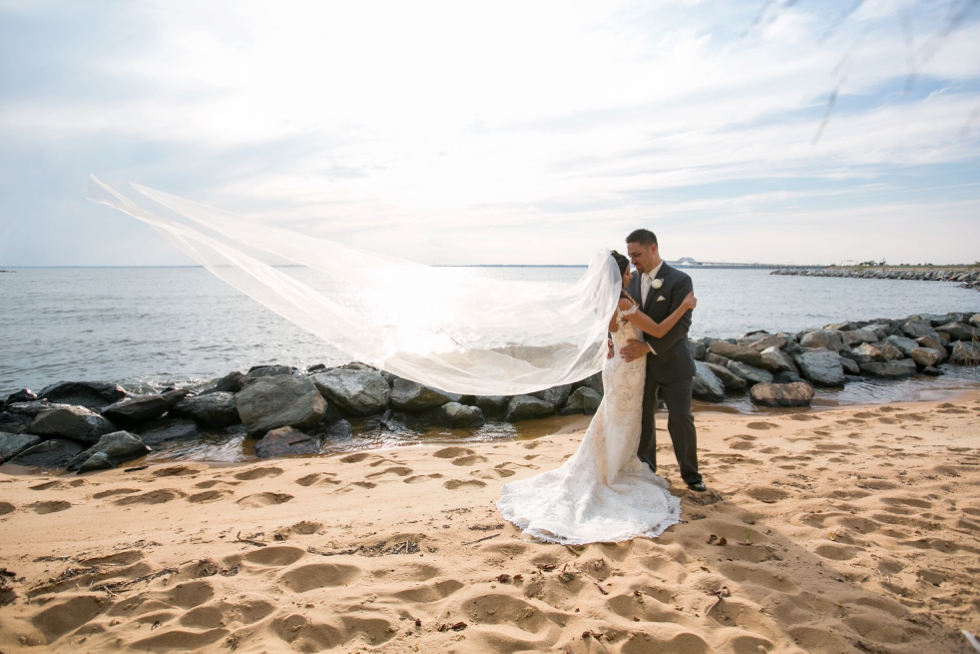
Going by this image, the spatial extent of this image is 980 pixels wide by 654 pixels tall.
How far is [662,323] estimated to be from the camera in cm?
431

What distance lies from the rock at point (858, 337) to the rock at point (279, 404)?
509 inches

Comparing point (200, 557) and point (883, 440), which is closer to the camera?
point (200, 557)

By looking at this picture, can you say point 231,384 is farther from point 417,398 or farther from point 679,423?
point 679,423

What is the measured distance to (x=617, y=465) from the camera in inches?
175

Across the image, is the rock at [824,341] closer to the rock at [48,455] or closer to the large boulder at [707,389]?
the large boulder at [707,389]

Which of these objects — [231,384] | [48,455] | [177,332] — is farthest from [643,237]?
[177,332]

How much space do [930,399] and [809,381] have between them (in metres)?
1.89

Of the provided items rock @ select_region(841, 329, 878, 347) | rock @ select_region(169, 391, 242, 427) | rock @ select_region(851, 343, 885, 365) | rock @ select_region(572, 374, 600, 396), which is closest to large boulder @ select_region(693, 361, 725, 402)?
rock @ select_region(572, 374, 600, 396)

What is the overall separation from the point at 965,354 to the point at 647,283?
12.3 m

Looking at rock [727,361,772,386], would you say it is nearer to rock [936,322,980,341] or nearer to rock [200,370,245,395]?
rock [936,322,980,341]

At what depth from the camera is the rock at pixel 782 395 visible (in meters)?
8.80

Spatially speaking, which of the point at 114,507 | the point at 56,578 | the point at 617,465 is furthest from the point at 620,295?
the point at 114,507

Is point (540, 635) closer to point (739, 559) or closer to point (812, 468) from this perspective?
point (739, 559)

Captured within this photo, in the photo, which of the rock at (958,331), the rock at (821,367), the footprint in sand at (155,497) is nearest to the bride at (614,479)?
the footprint in sand at (155,497)
